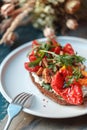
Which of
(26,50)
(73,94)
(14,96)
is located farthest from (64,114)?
(26,50)

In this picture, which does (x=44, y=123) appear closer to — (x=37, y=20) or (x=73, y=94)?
(x=73, y=94)

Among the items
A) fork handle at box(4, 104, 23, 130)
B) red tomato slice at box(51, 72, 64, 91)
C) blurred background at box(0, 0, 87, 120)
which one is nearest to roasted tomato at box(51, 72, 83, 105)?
red tomato slice at box(51, 72, 64, 91)

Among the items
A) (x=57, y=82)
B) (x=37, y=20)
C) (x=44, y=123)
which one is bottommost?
(x=44, y=123)

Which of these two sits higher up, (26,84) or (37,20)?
(37,20)

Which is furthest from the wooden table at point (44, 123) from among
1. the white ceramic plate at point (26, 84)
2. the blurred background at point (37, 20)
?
the blurred background at point (37, 20)

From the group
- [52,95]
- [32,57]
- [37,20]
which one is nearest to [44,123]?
[52,95]

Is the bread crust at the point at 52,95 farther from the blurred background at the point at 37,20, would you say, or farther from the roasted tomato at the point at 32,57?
the blurred background at the point at 37,20

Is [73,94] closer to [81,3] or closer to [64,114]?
[64,114]
